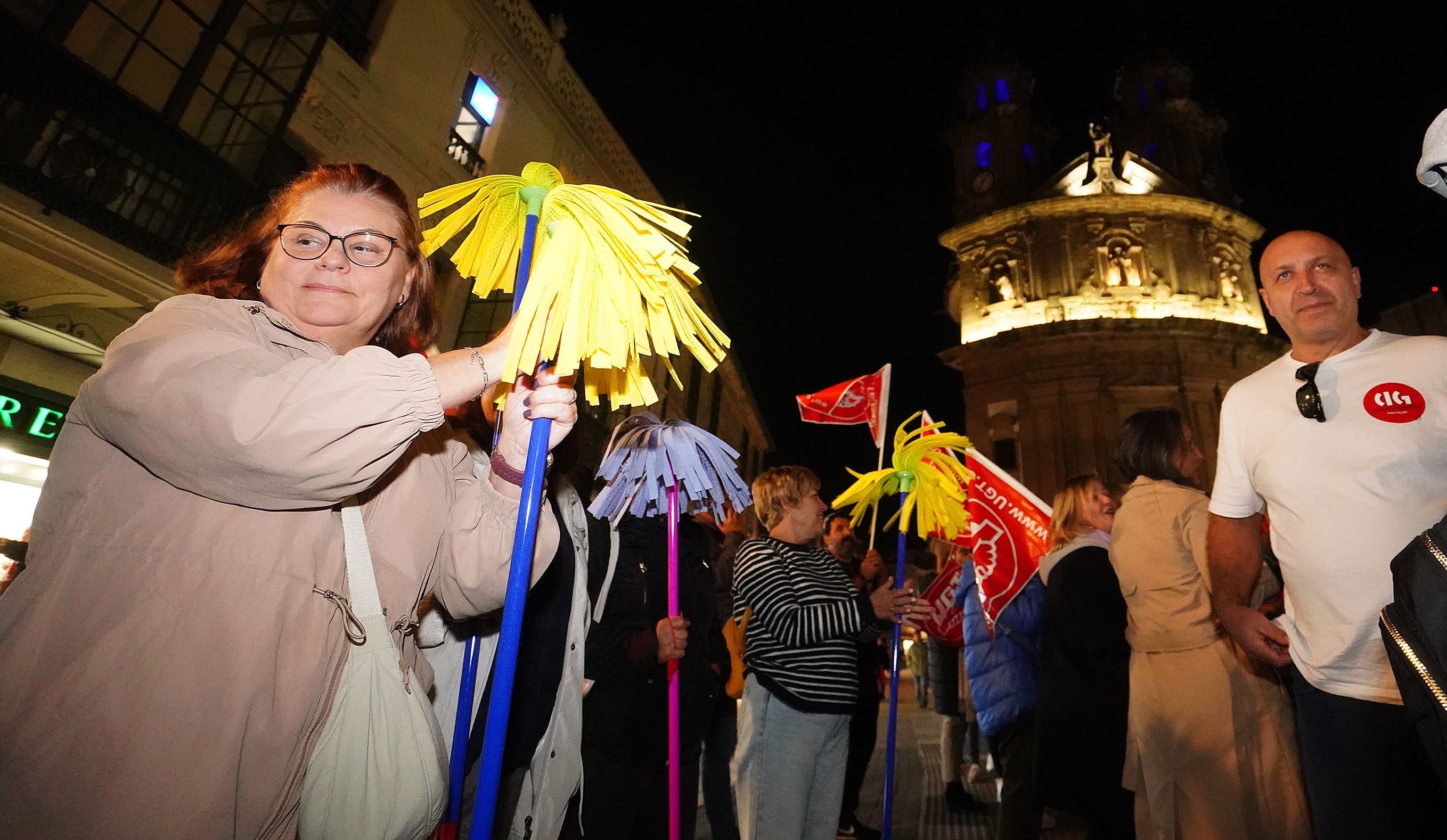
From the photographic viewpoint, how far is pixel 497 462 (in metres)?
1.59

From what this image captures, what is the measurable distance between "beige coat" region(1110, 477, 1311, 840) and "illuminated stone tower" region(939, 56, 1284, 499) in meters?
20.9

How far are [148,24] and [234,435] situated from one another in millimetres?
8117

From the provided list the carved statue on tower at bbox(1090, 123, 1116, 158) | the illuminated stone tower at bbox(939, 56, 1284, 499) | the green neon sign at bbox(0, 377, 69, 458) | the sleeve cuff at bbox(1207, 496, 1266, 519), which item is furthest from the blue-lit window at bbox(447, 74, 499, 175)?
the carved statue on tower at bbox(1090, 123, 1116, 158)

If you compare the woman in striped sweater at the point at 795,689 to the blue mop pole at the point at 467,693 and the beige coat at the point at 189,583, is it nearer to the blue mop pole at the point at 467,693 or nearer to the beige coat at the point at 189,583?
the blue mop pole at the point at 467,693

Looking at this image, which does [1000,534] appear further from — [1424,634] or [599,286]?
[599,286]

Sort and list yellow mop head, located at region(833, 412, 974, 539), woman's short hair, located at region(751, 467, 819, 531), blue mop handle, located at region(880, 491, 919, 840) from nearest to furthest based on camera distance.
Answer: blue mop handle, located at region(880, 491, 919, 840)
woman's short hair, located at region(751, 467, 819, 531)
yellow mop head, located at region(833, 412, 974, 539)

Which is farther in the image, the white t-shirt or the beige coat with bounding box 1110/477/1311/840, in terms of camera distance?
the beige coat with bounding box 1110/477/1311/840

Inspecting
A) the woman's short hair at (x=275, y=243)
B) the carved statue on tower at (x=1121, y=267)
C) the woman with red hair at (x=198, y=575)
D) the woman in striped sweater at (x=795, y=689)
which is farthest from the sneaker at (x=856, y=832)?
the carved statue on tower at (x=1121, y=267)

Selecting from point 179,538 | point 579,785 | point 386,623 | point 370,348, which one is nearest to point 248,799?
point 386,623

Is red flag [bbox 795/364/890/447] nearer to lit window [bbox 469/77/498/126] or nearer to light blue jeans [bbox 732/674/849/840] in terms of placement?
light blue jeans [bbox 732/674/849/840]

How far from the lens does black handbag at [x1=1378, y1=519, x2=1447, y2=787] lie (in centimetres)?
120

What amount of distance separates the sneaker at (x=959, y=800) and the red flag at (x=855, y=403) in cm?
310

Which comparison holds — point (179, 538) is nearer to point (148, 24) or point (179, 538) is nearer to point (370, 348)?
point (370, 348)

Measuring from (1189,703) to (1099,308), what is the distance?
82.6ft
